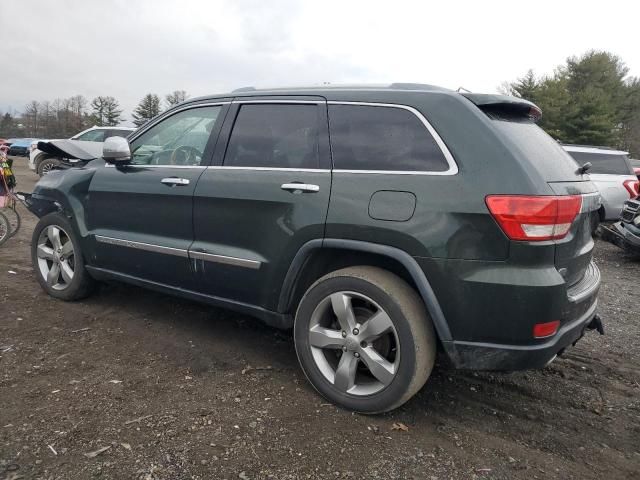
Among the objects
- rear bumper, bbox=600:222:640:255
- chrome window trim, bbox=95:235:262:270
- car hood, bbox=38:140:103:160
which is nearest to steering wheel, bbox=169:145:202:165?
chrome window trim, bbox=95:235:262:270

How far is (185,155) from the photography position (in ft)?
12.0

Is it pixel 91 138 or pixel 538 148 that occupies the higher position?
pixel 538 148

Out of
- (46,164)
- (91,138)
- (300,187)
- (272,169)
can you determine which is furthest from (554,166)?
(91,138)

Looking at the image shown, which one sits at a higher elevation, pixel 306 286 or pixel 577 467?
pixel 306 286

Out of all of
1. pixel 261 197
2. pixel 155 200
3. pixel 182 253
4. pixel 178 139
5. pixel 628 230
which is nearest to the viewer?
pixel 261 197

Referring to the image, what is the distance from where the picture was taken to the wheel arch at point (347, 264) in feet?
8.41

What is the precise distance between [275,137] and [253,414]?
1684 millimetres

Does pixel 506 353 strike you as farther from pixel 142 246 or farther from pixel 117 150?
pixel 117 150

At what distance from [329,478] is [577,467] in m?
1.21

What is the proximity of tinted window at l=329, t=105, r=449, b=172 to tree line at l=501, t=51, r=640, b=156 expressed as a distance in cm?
3100

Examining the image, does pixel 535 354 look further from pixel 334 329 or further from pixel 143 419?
pixel 143 419

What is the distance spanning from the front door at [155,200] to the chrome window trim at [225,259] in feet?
0.35

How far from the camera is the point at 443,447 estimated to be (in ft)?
8.41

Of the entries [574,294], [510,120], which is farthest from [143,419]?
[510,120]
